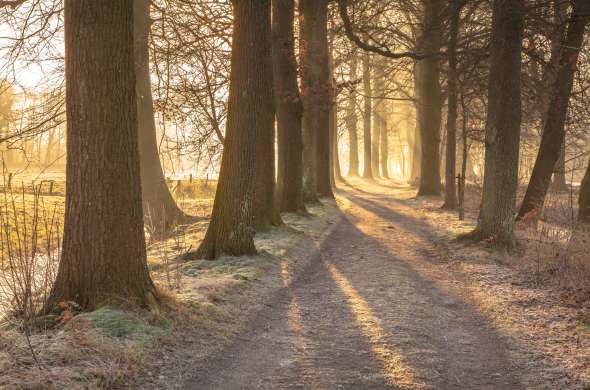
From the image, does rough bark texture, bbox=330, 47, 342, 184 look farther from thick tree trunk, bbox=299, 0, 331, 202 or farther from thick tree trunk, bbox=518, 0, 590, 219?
thick tree trunk, bbox=518, 0, 590, 219

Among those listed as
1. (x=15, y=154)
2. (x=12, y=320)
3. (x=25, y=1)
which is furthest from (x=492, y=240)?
(x=15, y=154)

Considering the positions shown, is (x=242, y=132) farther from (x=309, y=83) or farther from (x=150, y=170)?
(x=309, y=83)

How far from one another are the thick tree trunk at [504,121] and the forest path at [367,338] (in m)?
1.92

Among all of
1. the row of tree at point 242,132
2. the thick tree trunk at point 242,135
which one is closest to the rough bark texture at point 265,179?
the row of tree at point 242,132

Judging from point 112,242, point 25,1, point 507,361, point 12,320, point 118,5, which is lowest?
point 507,361

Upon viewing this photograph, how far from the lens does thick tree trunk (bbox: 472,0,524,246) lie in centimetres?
1040

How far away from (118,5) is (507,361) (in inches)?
210

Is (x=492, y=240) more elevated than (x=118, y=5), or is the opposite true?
(x=118, y=5)

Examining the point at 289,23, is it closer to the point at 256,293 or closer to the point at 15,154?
the point at 256,293

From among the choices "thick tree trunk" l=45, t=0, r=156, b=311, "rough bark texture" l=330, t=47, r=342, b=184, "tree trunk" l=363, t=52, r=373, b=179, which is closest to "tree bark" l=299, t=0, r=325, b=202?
"rough bark texture" l=330, t=47, r=342, b=184

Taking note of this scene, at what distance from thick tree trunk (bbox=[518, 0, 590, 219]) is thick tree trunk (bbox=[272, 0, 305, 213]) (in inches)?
248

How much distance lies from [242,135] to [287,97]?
17.6ft

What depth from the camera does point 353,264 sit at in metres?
9.88

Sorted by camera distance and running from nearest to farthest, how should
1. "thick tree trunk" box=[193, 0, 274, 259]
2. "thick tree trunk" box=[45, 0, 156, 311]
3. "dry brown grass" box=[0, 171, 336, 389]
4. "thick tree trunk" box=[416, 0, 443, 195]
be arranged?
"dry brown grass" box=[0, 171, 336, 389] < "thick tree trunk" box=[45, 0, 156, 311] < "thick tree trunk" box=[193, 0, 274, 259] < "thick tree trunk" box=[416, 0, 443, 195]
